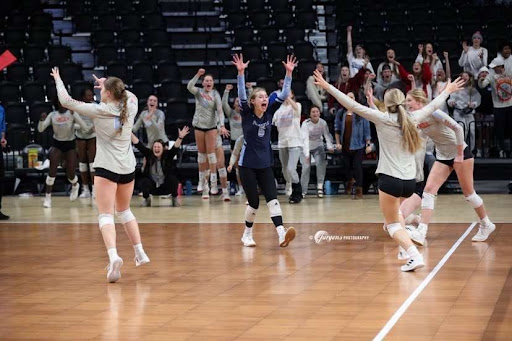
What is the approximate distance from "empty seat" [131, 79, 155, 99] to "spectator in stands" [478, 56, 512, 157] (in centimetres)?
638

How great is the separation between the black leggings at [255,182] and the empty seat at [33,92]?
10.2 m

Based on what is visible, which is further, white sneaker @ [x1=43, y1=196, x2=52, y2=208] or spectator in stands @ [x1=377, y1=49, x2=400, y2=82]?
spectator in stands @ [x1=377, y1=49, x2=400, y2=82]

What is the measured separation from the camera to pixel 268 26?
848 inches

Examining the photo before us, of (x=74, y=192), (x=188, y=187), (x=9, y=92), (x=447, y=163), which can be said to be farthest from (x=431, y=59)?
(x=9, y=92)

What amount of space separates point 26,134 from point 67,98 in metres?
10.6

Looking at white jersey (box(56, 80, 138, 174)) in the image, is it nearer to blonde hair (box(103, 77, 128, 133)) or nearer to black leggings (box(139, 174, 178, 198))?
blonde hair (box(103, 77, 128, 133))

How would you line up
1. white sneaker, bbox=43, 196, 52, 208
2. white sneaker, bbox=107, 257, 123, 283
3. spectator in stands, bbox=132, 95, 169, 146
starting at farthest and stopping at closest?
spectator in stands, bbox=132, 95, 169, 146
white sneaker, bbox=43, 196, 52, 208
white sneaker, bbox=107, 257, 123, 283

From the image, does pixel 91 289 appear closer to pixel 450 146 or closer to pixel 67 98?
pixel 67 98

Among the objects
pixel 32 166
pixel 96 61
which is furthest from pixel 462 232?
pixel 96 61

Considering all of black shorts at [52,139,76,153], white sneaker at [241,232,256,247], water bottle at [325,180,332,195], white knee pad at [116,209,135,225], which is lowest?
water bottle at [325,180,332,195]

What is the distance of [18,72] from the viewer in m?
21.0

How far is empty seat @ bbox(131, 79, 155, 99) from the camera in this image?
19656mm

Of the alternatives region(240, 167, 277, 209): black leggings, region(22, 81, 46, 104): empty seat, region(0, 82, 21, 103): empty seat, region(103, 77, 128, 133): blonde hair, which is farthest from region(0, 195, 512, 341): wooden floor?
region(0, 82, 21, 103): empty seat

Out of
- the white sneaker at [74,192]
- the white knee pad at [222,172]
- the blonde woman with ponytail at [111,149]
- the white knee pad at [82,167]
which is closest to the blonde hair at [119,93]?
the blonde woman with ponytail at [111,149]
